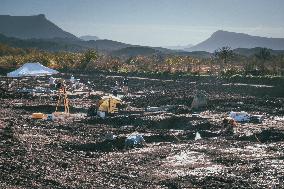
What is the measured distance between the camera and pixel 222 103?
34.1 metres

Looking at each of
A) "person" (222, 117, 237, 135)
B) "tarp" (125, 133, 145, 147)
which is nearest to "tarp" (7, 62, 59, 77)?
"person" (222, 117, 237, 135)

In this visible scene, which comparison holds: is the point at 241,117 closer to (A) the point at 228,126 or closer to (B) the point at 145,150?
(A) the point at 228,126

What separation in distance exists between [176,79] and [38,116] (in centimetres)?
2697

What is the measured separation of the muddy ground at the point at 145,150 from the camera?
14.1 m

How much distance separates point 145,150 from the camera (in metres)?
18.8

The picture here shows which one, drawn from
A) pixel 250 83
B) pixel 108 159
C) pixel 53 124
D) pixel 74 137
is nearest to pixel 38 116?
pixel 53 124

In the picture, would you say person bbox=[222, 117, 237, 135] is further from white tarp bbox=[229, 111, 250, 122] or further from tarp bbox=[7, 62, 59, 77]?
tarp bbox=[7, 62, 59, 77]

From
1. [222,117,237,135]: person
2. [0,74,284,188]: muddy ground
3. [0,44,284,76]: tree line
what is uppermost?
[0,44,284,76]: tree line

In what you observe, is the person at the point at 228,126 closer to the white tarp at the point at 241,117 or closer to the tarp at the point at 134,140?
the white tarp at the point at 241,117

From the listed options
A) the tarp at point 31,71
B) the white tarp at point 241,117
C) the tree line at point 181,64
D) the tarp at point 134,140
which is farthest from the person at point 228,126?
the tree line at point 181,64

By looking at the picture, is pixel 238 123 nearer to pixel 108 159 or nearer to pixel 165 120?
pixel 165 120

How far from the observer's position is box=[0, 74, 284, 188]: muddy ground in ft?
46.1

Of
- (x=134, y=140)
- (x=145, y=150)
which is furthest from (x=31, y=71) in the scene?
(x=145, y=150)

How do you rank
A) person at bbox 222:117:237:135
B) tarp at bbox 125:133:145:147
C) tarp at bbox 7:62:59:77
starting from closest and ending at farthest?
tarp at bbox 125:133:145:147
person at bbox 222:117:237:135
tarp at bbox 7:62:59:77
